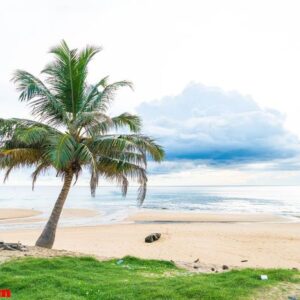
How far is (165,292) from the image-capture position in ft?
23.6

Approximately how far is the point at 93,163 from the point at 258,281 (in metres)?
7.05

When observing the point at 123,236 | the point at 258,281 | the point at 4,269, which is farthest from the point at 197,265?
the point at 123,236

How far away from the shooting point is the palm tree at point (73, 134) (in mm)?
13484

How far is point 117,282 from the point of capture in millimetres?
8266

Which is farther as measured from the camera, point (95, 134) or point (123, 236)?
point (123, 236)

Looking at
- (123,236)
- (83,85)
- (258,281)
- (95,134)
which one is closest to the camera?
(258,281)

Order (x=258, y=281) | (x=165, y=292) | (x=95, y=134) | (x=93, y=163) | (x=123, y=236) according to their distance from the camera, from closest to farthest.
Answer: (x=165, y=292)
(x=258, y=281)
(x=93, y=163)
(x=95, y=134)
(x=123, y=236)

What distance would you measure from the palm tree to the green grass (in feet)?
13.8

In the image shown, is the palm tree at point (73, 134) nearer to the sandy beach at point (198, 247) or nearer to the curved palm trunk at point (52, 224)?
the curved palm trunk at point (52, 224)

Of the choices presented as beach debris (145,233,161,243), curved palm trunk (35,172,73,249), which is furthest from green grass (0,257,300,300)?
beach debris (145,233,161,243)

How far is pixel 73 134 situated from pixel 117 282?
290 inches

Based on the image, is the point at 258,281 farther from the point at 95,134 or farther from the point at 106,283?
the point at 95,134

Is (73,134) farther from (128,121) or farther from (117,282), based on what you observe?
(117,282)

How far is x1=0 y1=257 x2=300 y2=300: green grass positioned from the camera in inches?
284
